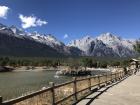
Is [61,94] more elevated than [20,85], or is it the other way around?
[61,94]

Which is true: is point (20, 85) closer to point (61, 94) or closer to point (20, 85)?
point (20, 85)

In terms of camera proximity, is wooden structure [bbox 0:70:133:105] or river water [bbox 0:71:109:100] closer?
wooden structure [bbox 0:70:133:105]

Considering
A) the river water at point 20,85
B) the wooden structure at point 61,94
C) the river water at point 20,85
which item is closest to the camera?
the wooden structure at point 61,94

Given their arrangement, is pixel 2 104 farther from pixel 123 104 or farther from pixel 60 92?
pixel 60 92

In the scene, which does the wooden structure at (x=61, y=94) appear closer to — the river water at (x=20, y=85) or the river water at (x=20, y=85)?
the river water at (x=20, y=85)

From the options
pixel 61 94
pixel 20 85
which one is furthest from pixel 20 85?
pixel 61 94

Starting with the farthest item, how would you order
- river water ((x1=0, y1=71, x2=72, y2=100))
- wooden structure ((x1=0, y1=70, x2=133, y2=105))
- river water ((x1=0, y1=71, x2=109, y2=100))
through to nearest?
river water ((x1=0, y1=71, x2=72, y2=100)) < river water ((x1=0, y1=71, x2=109, y2=100)) < wooden structure ((x1=0, y1=70, x2=133, y2=105))

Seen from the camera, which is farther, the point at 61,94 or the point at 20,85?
the point at 20,85

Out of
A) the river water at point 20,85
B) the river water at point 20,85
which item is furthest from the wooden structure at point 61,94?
the river water at point 20,85

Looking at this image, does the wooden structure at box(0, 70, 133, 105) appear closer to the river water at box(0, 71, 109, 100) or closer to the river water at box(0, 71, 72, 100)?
the river water at box(0, 71, 109, 100)

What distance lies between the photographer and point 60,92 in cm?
2061

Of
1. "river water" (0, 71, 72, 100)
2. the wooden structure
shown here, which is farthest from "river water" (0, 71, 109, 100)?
the wooden structure

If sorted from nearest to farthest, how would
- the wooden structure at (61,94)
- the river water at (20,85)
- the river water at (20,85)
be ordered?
1. the wooden structure at (61,94)
2. the river water at (20,85)
3. the river water at (20,85)

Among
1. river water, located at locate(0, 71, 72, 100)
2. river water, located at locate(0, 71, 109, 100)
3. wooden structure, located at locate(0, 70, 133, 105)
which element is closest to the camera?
wooden structure, located at locate(0, 70, 133, 105)
